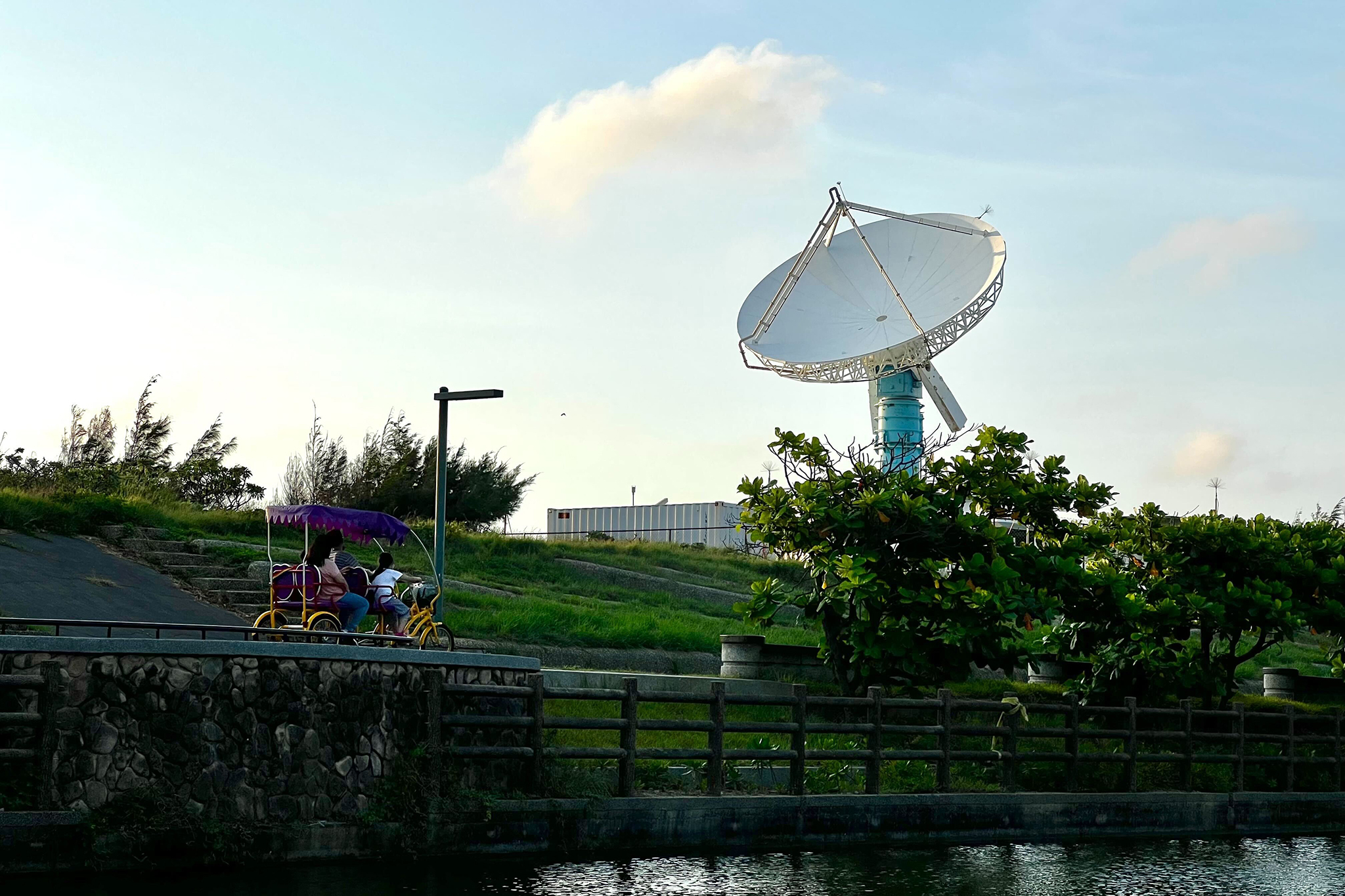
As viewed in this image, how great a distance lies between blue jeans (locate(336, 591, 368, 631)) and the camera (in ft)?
52.2

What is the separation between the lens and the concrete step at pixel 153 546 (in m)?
24.8

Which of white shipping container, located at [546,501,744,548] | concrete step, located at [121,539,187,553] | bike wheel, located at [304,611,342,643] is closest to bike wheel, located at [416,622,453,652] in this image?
bike wheel, located at [304,611,342,643]

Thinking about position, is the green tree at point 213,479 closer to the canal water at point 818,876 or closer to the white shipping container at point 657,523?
the white shipping container at point 657,523

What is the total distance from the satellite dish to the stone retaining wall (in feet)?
86.4

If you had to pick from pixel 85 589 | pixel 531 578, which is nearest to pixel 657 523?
pixel 531 578

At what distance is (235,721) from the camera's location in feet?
40.7

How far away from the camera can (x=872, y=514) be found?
1888cm

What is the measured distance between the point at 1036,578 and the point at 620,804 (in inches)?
318

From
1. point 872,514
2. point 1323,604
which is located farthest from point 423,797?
point 1323,604

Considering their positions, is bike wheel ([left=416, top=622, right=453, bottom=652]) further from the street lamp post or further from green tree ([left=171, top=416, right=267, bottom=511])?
green tree ([left=171, top=416, right=267, bottom=511])

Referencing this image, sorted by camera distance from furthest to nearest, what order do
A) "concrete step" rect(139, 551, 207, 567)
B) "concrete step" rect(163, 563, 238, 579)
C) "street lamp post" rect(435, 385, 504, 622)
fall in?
"concrete step" rect(139, 551, 207, 567)
"concrete step" rect(163, 563, 238, 579)
"street lamp post" rect(435, 385, 504, 622)

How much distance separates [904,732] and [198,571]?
1352cm

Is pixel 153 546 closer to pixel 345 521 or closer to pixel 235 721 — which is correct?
pixel 345 521

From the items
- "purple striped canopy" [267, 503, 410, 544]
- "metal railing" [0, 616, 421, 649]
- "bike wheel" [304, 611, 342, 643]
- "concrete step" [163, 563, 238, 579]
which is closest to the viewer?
"metal railing" [0, 616, 421, 649]
